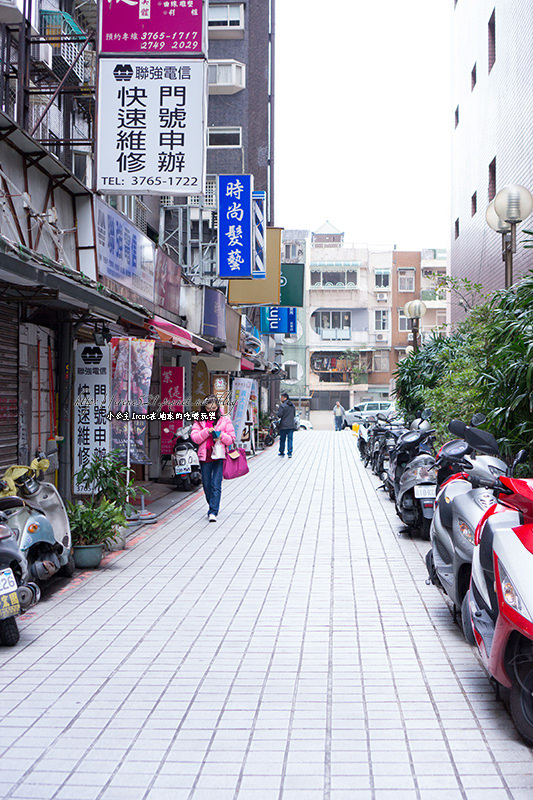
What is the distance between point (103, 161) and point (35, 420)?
342cm

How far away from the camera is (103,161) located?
1105 cm

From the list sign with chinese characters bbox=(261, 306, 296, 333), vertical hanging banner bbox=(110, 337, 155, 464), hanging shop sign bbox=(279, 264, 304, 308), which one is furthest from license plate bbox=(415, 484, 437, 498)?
sign with chinese characters bbox=(261, 306, 296, 333)

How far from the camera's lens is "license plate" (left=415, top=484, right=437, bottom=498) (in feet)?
33.9

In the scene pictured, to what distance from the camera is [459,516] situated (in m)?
6.25

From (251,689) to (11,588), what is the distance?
187cm

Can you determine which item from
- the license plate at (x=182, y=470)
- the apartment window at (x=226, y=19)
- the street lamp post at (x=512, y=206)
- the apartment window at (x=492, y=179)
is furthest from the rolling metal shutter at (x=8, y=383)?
the apartment window at (x=226, y=19)

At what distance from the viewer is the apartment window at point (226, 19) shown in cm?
3500

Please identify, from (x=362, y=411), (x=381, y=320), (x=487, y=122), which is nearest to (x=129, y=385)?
(x=487, y=122)

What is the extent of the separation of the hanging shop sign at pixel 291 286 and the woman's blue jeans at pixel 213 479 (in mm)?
19080

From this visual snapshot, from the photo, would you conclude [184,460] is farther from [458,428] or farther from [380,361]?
[380,361]

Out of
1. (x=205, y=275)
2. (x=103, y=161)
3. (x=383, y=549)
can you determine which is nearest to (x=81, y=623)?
(x=383, y=549)

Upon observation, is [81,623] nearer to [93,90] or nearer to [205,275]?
[93,90]

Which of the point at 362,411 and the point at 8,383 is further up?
the point at 8,383

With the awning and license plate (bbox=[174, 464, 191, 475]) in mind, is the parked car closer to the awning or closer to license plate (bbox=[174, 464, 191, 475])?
license plate (bbox=[174, 464, 191, 475])
